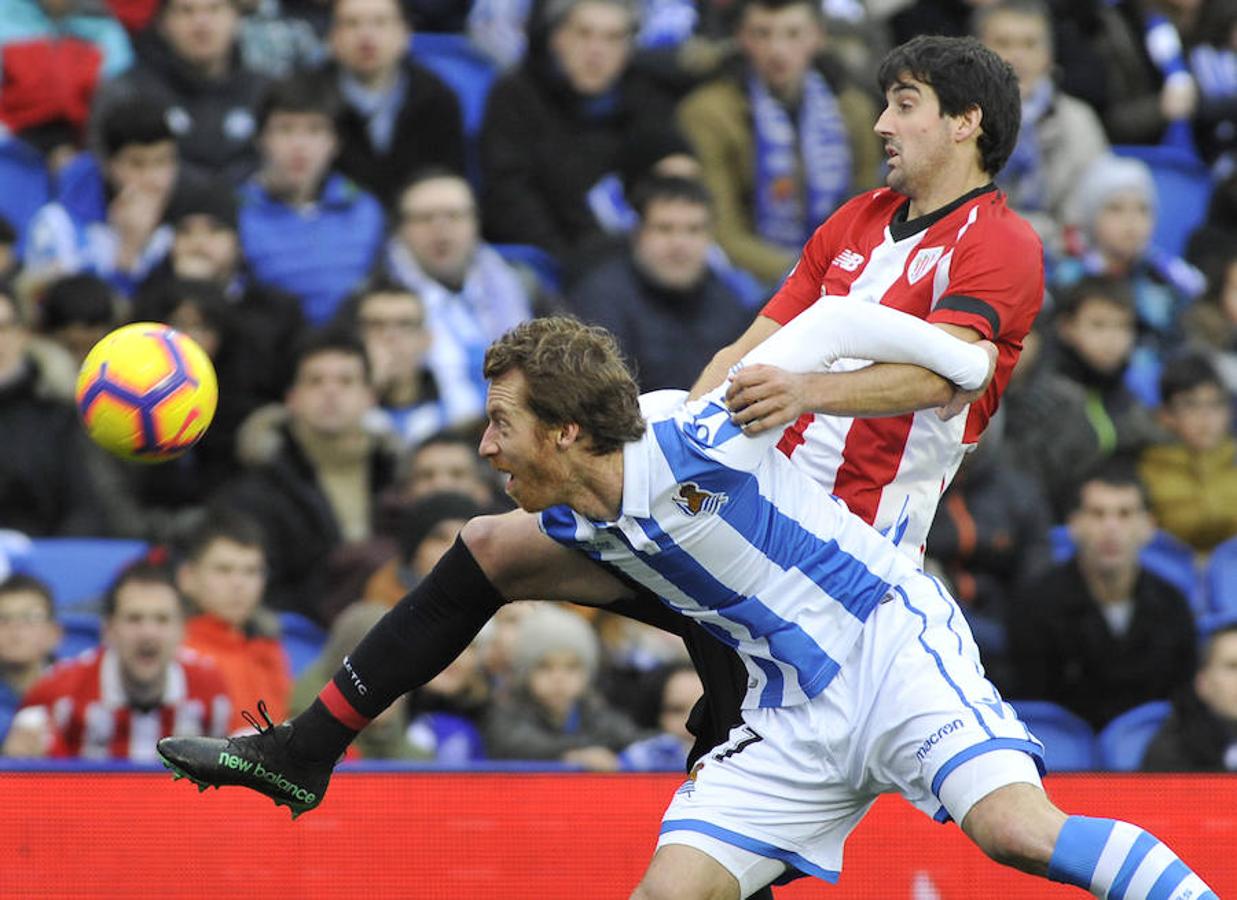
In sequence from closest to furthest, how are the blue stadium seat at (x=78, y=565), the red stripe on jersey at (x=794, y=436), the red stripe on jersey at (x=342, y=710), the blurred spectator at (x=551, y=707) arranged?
the red stripe on jersey at (x=794, y=436) < the red stripe on jersey at (x=342, y=710) < the blurred spectator at (x=551, y=707) < the blue stadium seat at (x=78, y=565)

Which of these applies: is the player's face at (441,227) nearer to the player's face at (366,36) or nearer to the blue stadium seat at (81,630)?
the player's face at (366,36)

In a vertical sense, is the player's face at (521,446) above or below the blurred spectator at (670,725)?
above

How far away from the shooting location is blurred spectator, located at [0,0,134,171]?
371 inches

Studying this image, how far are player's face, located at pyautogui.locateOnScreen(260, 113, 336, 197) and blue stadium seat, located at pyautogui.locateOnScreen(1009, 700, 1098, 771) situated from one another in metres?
3.48

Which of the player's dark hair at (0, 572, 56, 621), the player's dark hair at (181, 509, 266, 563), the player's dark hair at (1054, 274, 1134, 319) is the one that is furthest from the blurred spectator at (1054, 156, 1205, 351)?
the player's dark hair at (0, 572, 56, 621)

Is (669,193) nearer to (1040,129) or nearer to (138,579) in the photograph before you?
(1040,129)

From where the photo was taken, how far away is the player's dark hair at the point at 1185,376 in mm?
8719

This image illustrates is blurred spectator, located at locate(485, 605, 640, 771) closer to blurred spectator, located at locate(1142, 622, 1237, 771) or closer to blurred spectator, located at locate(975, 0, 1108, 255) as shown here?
blurred spectator, located at locate(1142, 622, 1237, 771)

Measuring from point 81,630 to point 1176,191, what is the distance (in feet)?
18.9

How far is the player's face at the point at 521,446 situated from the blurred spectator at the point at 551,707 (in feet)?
7.84

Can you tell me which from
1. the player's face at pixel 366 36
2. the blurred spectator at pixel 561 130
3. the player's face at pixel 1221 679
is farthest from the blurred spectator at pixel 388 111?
the player's face at pixel 1221 679

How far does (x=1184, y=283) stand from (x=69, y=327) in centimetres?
483

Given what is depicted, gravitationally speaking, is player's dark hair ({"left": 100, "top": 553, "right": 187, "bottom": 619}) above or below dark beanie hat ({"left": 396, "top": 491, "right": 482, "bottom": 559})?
below

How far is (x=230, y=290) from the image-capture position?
28.6 ft
